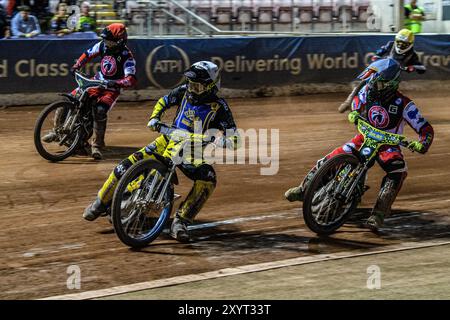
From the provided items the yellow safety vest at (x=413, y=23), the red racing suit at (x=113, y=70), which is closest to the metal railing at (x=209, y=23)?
the yellow safety vest at (x=413, y=23)

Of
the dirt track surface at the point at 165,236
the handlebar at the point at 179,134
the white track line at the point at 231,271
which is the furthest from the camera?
the handlebar at the point at 179,134

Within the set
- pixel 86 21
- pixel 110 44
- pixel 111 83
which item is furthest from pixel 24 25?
pixel 111 83

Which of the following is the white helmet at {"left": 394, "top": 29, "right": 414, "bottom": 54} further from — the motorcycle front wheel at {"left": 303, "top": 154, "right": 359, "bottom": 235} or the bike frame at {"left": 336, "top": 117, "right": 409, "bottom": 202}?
the motorcycle front wheel at {"left": 303, "top": 154, "right": 359, "bottom": 235}

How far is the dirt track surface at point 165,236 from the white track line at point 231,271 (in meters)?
0.15

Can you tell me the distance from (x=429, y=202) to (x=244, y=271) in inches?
153

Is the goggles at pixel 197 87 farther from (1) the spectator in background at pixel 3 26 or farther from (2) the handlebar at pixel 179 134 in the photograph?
(1) the spectator in background at pixel 3 26

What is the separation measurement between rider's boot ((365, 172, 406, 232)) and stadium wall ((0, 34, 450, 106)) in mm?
10381

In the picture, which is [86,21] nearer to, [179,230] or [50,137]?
[50,137]

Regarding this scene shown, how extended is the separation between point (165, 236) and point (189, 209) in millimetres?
408

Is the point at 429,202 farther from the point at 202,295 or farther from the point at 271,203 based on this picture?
the point at 202,295

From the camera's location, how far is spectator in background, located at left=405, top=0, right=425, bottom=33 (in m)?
24.8

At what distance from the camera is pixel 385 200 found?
9.02 metres

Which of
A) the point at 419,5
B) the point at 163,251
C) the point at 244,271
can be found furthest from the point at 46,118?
→ the point at 419,5

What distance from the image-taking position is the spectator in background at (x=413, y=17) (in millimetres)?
24828
